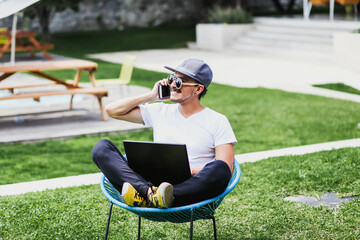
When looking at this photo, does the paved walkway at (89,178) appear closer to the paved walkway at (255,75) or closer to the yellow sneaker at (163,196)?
the paved walkway at (255,75)

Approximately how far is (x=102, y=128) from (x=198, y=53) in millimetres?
11471

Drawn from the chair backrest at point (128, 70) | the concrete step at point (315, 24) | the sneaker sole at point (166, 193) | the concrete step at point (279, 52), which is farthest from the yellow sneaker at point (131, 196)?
the concrete step at point (315, 24)

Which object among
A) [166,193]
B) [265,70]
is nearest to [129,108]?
[166,193]

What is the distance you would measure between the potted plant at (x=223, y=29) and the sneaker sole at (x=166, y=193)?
1653 centimetres

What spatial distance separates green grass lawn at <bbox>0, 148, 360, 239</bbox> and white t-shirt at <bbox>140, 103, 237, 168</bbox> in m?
0.72

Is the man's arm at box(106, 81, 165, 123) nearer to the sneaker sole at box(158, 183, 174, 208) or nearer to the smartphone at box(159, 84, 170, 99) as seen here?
the smartphone at box(159, 84, 170, 99)

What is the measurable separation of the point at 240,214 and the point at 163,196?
4.48 ft

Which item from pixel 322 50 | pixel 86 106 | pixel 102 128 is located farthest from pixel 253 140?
pixel 322 50

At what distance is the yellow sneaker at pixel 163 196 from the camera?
334 centimetres

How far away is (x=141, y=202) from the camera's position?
136 inches

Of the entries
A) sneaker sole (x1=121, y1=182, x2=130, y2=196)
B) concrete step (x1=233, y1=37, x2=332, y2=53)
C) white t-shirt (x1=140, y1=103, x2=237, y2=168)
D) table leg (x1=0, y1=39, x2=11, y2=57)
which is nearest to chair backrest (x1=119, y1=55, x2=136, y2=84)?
white t-shirt (x1=140, y1=103, x2=237, y2=168)

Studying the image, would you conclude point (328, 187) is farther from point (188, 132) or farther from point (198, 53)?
point (198, 53)

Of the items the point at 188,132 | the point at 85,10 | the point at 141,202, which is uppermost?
the point at 188,132

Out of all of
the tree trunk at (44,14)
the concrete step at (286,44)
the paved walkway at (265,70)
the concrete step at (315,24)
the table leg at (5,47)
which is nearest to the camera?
the paved walkway at (265,70)
